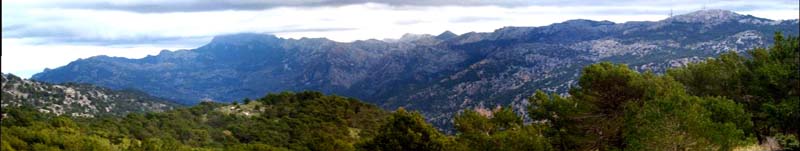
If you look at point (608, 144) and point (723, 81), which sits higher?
point (723, 81)

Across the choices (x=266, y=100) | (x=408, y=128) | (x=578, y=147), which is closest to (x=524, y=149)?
(x=578, y=147)

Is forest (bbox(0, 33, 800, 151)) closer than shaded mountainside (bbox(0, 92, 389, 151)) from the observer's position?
Yes

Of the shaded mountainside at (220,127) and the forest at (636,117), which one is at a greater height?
the forest at (636,117)

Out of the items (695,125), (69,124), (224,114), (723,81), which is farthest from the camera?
(224,114)

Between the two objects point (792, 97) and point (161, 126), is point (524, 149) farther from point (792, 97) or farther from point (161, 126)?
point (161, 126)

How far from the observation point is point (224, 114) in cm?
15425

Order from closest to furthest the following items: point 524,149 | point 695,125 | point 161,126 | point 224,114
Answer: point 695,125 → point 524,149 → point 161,126 → point 224,114

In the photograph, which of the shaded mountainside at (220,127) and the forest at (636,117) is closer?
the forest at (636,117)

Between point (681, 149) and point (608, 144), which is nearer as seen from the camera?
point (681, 149)

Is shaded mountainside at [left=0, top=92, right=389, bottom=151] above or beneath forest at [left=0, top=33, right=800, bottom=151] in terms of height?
beneath

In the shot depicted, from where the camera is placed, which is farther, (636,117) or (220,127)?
(220,127)

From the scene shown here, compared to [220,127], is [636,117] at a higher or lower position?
higher

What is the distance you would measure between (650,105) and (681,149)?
271 cm

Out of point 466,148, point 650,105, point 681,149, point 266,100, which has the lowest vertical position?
point 266,100
